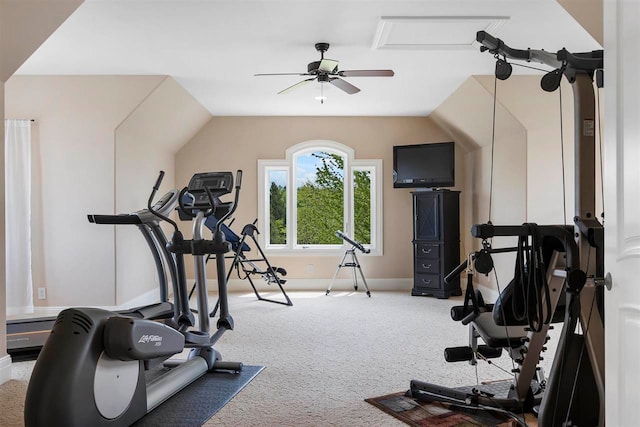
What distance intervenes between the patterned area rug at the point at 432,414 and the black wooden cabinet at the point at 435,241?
3.99 m

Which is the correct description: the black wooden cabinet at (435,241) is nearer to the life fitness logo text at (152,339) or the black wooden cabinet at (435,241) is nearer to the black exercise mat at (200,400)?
the black exercise mat at (200,400)

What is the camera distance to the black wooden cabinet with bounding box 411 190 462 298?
6.95m

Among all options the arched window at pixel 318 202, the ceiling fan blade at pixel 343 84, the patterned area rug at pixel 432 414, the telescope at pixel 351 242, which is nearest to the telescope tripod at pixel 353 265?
the telescope at pixel 351 242

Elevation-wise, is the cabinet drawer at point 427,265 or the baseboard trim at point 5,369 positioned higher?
the cabinet drawer at point 427,265

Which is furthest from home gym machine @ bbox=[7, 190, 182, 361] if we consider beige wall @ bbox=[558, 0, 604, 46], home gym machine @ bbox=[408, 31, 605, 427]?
beige wall @ bbox=[558, 0, 604, 46]

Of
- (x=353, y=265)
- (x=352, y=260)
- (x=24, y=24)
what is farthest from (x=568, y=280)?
(x=352, y=260)

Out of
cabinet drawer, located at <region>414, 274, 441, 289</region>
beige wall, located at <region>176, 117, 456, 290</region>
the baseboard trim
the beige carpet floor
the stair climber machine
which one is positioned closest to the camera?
the stair climber machine

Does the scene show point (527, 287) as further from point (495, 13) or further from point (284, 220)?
point (284, 220)

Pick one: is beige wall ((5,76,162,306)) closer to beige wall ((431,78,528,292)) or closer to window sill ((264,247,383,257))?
window sill ((264,247,383,257))

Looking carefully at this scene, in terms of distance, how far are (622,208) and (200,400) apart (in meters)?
2.42

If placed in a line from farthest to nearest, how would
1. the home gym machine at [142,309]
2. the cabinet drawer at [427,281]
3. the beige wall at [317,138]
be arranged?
the beige wall at [317,138], the cabinet drawer at [427,281], the home gym machine at [142,309]

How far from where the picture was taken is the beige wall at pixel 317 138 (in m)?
7.63

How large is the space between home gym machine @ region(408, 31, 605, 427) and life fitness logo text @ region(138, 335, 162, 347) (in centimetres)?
156

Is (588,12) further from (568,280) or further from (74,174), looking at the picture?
(74,174)
